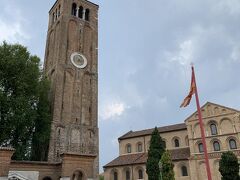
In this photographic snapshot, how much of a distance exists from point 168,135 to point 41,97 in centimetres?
2096

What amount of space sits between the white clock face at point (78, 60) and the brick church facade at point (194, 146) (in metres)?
16.7

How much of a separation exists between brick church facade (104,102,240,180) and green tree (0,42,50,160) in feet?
51.9

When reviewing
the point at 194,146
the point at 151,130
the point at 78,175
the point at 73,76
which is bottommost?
the point at 78,175

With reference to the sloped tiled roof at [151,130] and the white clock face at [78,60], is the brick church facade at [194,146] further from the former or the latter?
the white clock face at [78,60]

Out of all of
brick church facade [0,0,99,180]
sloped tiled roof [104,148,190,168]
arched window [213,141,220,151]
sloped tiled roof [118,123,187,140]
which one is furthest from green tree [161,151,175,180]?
sloped tiled roof [118,123,187,140]

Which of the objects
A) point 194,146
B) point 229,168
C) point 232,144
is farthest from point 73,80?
point 232,144

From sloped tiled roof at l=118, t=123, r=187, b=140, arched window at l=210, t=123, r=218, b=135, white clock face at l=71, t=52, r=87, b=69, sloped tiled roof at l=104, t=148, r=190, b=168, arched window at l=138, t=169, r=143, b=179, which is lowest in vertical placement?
arched window at l=138, t=169, r=143, b=179

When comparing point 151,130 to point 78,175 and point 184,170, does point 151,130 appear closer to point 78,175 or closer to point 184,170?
point 184,170

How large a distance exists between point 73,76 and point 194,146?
19.4 m

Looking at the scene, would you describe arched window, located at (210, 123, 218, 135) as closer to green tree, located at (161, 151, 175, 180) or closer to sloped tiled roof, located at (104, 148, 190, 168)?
Result: sloped tiled roof, located at (104, 148, 190, 168)

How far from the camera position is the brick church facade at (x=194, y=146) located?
33188 millimetres

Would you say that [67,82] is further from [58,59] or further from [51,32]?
[51,32]

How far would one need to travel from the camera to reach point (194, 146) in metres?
34.8

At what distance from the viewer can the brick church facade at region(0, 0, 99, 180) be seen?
105 feet
